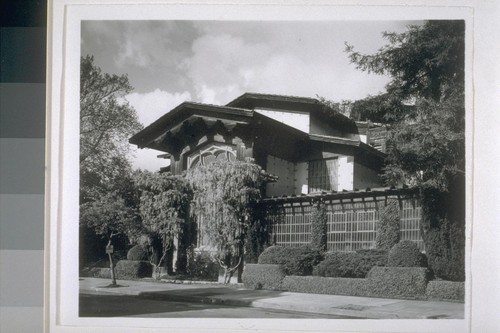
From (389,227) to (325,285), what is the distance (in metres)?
0.66

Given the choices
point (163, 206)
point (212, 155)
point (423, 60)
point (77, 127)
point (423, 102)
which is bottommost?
point (163, 206)

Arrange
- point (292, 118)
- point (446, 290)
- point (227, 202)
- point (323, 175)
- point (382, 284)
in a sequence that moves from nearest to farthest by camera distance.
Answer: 1. point (446, 290)
2. point (382, 284)
3. point (292, 118)
4. point (323, 175)
5. point (227, 202)

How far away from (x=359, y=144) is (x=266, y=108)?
76cm

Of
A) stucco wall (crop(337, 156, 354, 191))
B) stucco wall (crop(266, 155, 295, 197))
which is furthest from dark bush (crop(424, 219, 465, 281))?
stucco wall (crop(266, 155, 295, 197))

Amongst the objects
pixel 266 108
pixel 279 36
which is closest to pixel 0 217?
pixel 266 108

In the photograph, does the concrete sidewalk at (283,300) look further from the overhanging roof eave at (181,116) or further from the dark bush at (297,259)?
the overhanging roof eave at (181,116)

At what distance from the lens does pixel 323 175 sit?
4.73 meters

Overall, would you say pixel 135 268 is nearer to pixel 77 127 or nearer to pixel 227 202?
pixel 227 202

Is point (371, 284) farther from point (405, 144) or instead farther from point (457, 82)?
point (457, 82)

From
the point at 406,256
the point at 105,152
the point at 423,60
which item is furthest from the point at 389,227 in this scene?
the point at 105,152

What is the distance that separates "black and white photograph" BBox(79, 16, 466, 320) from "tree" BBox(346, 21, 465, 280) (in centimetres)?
1

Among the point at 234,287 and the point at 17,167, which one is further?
the point at 234,287

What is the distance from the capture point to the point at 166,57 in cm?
452

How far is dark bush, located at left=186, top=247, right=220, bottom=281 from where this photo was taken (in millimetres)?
4871
